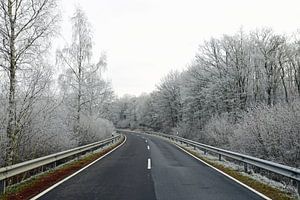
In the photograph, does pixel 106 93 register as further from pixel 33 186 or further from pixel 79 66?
pixel 33 186

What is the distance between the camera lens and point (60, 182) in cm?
1052

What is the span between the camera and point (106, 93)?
35.7 m

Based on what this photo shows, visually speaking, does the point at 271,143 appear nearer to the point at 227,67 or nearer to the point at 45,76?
the point at 45,76

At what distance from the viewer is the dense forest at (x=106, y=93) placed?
480 inches

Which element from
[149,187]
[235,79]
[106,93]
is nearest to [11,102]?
[149,187]

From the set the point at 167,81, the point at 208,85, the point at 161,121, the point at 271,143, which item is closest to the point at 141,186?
the point at 271,143

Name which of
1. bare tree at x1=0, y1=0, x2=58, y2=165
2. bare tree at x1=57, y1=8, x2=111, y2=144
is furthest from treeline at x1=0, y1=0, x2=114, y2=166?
bare tree at x1=57, y1=8, x2=111, y2=144

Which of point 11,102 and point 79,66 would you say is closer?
point 11,102

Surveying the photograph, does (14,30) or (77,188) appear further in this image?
(14,30)

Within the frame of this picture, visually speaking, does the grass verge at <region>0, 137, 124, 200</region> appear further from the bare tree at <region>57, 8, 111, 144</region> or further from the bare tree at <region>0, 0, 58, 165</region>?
the bare tree at <region>57, 8, 111, 144</region>

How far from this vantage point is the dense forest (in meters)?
12.2

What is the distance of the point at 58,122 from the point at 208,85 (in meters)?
27.3

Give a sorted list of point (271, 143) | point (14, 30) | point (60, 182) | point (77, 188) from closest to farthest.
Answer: point (77, 188), point (60, 182), point (14, 30), point (271, 143)

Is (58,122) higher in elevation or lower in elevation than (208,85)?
lower
